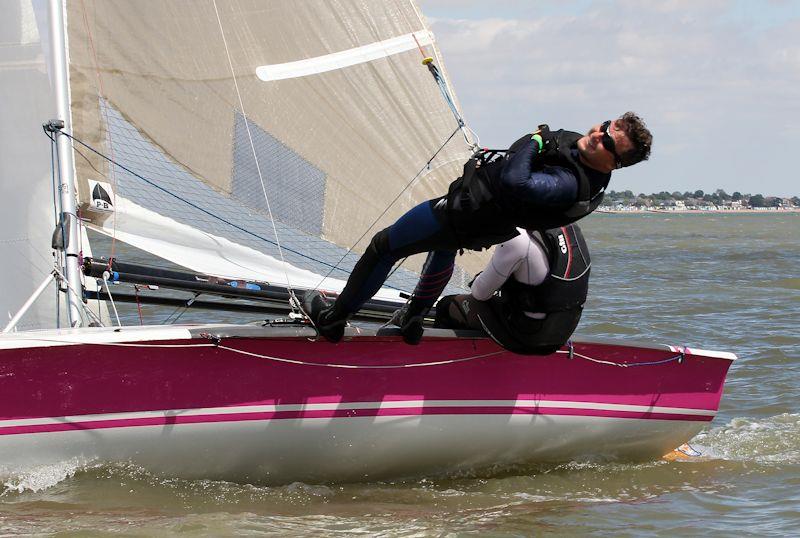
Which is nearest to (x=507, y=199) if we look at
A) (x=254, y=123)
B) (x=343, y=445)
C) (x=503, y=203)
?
(x=503, y=203)

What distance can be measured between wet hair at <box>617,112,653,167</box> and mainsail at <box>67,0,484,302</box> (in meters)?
1.40

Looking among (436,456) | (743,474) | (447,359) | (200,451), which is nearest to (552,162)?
(447,359)

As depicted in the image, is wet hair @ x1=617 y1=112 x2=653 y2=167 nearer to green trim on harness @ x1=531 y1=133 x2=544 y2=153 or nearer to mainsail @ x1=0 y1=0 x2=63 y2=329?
green trim on harness @ x1=531 y1=133 x2=544 y2=153

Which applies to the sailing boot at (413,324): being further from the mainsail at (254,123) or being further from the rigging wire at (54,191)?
the rigging wire at (54,191)

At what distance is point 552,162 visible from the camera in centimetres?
407

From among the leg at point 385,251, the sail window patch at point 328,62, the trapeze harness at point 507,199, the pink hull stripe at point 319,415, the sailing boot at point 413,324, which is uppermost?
the sail window patch at point 328,62

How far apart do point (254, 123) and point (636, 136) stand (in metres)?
2.11

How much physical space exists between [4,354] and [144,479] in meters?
0.74

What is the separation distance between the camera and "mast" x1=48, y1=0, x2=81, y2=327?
477cm

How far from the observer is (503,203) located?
4004 mm

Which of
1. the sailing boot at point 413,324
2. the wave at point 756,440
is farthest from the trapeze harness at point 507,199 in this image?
the wave at point 756,440

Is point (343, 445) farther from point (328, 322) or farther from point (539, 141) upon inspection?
point (539, 141)

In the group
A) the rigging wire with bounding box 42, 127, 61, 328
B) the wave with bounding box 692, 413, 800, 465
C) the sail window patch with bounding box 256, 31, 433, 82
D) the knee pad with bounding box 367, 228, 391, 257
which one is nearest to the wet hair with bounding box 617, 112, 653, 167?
the knee pad with bounding box 367, 228, 391, 257

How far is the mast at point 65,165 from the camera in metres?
4.77
